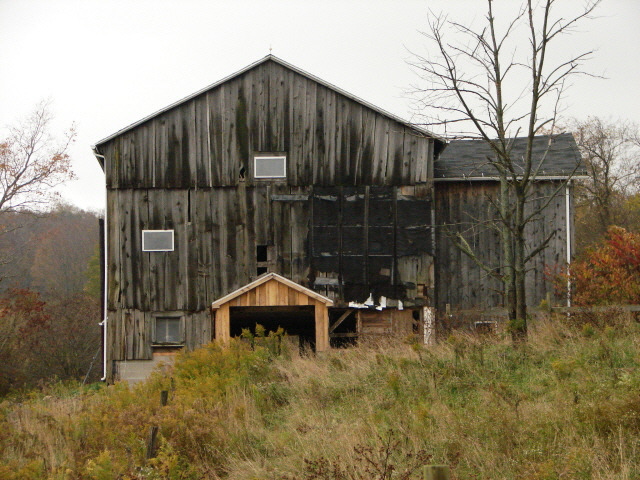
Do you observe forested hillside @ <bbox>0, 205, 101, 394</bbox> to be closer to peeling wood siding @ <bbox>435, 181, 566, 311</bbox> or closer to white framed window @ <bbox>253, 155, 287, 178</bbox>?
white framed window @ <bbox>253, 155, 287, 178</bbox>

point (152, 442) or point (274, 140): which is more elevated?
point (274, 140)

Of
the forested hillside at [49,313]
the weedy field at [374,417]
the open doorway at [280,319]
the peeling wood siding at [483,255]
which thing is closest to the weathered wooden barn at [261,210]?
the open doorway at [280,319]

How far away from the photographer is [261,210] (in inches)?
805

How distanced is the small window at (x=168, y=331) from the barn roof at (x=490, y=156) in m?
8.36

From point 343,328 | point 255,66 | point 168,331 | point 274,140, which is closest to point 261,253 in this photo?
point 274,140

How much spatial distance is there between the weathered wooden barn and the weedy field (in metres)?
5.91

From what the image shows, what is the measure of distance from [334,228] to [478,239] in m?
4.28

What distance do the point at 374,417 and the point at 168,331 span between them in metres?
12.2

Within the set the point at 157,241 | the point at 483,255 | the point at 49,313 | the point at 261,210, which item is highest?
the point at 261,210

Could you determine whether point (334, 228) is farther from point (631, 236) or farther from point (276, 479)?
point (276, 479)

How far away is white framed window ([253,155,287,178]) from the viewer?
67.3 feet

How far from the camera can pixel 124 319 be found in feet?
67.1

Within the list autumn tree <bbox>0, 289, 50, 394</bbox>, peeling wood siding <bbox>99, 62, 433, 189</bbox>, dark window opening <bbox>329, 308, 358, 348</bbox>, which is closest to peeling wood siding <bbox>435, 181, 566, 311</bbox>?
peeling wood siding <bbox>99, 62, 433, 189</bbox>

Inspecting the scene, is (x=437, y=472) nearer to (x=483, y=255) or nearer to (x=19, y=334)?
(x=483, y=255)
